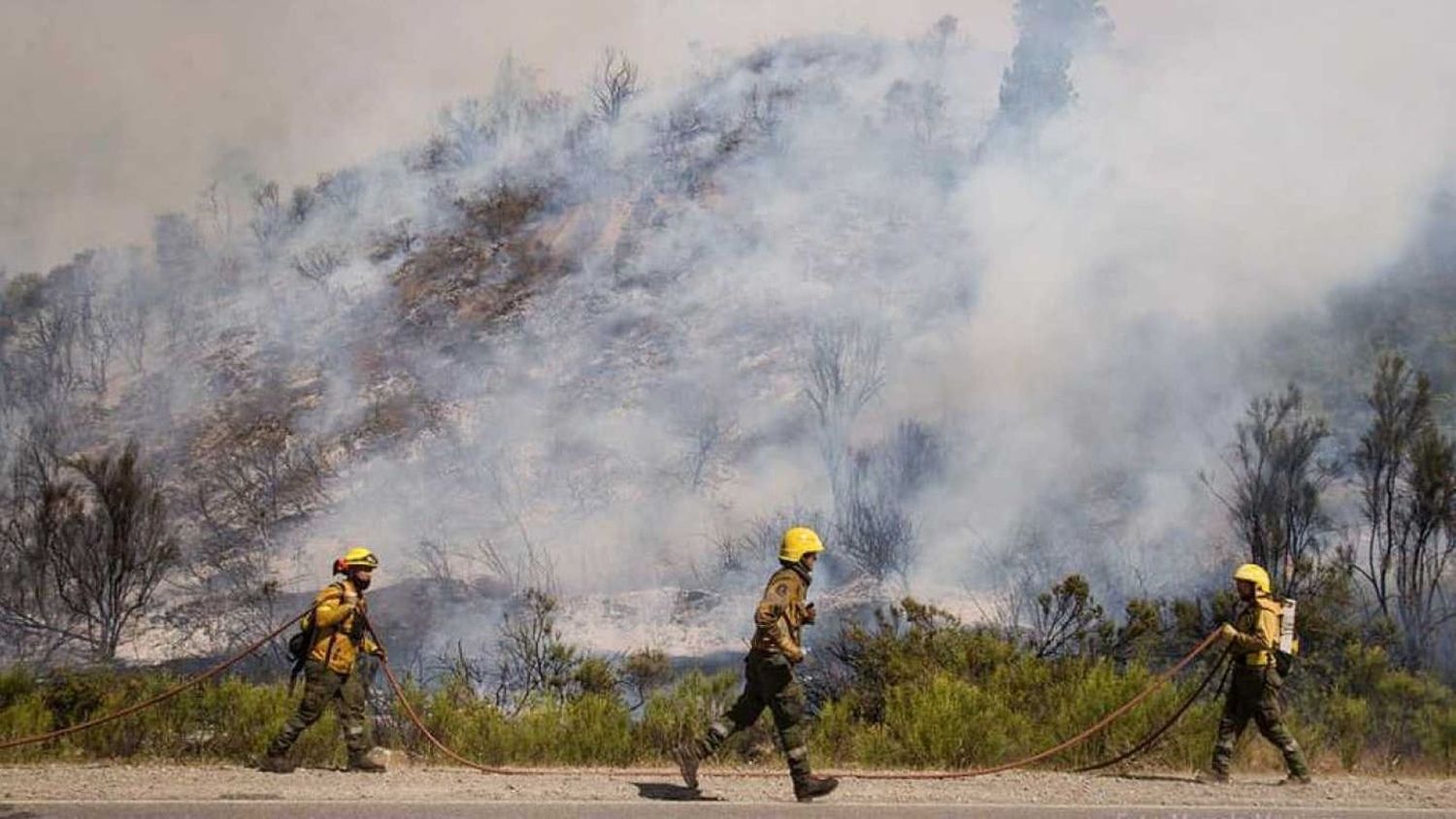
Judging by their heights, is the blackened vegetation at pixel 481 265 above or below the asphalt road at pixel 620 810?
above

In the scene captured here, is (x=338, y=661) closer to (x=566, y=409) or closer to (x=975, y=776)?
(x=975, y=776)

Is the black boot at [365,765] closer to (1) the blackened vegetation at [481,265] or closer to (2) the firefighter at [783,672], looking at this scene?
(2) the firefighter at [783,672]

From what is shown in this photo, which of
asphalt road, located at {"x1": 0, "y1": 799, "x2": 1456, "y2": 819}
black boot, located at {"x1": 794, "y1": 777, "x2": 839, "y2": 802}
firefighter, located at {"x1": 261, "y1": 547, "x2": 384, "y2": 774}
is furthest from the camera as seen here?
firefighter, located at {"x1": 261, "y1": 547, "x2": 384, "y2": 774}

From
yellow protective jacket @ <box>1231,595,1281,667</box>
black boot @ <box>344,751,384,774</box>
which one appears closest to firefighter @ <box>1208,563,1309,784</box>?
yellow protective jacket @ <box>1231,595,1281,667</box>

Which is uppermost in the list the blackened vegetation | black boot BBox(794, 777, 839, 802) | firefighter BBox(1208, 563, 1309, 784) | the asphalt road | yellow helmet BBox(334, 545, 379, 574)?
the blackened vegetation

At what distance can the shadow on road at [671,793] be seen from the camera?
25.6 feet

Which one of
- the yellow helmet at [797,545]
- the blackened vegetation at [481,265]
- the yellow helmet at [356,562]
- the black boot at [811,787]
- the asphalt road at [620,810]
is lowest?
the asphalt road at [620,810]

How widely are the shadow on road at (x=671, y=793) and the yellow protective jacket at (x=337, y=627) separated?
2171mm

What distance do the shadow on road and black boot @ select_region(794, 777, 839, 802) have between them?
462 millimetres

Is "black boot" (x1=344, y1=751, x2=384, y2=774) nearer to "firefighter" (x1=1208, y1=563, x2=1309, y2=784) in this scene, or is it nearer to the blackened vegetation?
"firefighter" (x1=1208, y1=563, x2=1309, y2=784)

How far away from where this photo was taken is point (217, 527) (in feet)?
103

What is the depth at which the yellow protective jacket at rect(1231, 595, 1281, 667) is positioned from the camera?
887 cm

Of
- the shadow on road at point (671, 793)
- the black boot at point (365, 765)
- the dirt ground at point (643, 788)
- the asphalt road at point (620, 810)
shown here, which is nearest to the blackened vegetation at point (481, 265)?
the black boot at point (365, 765)

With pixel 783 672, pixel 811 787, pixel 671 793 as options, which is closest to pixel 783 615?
pixel 783 672
